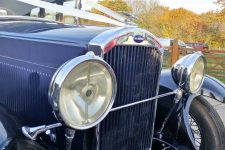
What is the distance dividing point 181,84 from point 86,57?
3.80 feet

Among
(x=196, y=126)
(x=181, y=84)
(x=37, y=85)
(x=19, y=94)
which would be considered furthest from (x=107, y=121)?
(x=196, y=126)

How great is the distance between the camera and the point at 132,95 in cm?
215

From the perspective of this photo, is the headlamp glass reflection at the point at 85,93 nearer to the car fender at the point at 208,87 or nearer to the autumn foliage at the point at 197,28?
the car fender at the point at 208,87

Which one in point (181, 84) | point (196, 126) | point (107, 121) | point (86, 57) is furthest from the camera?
point (196, 126)

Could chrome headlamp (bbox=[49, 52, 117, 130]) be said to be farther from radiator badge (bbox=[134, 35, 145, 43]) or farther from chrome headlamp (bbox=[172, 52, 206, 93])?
chrome headlamp (bbox=[172, 52, 206, 93])

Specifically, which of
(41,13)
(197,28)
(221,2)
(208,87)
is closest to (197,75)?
(208,87)

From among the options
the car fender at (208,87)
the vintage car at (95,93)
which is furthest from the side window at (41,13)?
the car fender at (208,87)

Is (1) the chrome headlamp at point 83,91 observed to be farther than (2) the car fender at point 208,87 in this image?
No

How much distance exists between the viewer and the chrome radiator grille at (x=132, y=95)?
2.02m

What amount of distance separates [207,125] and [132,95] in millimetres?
856

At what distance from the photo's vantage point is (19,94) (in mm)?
2258

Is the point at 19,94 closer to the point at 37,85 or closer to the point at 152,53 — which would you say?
the point at 37,85

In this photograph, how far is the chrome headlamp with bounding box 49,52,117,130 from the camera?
63.0 inches

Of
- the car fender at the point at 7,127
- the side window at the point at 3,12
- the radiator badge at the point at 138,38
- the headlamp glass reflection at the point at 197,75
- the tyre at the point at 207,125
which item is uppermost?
the side window at the point at 3,12
